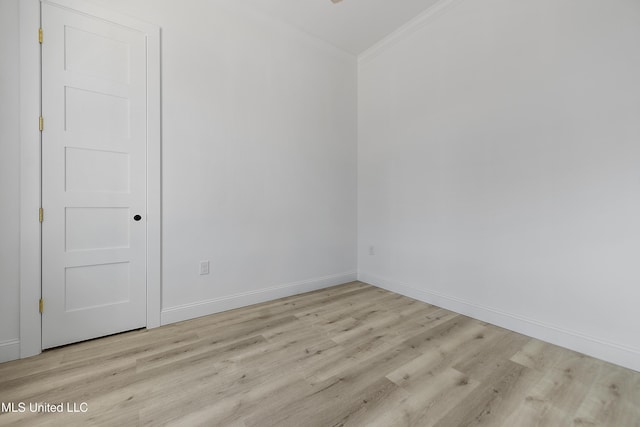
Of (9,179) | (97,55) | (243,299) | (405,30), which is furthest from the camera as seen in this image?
(405,30)

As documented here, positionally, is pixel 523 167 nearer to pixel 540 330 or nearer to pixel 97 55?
pixel 540 330

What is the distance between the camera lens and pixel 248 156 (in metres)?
2.72

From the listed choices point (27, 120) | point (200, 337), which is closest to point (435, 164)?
point (200, 337)

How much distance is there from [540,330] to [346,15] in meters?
3.37

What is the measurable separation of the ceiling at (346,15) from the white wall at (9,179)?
176cm

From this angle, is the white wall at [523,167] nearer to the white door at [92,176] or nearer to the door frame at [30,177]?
the white door at [92,176]

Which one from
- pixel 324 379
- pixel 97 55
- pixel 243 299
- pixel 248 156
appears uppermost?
pixel 97 55

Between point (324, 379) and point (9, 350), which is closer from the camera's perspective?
point (324, 379)

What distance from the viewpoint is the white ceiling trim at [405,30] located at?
2604 mm

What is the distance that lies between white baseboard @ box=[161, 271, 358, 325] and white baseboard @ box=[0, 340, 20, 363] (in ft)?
2.74

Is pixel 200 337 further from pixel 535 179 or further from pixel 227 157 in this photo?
pixel 535 179

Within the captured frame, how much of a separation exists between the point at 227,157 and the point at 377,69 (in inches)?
85.9

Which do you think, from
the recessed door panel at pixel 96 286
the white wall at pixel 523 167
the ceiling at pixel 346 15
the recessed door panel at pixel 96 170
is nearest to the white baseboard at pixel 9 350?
the recessed door panel at pixel 96 286

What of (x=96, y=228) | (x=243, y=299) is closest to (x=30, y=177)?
(x=96, y=228)
